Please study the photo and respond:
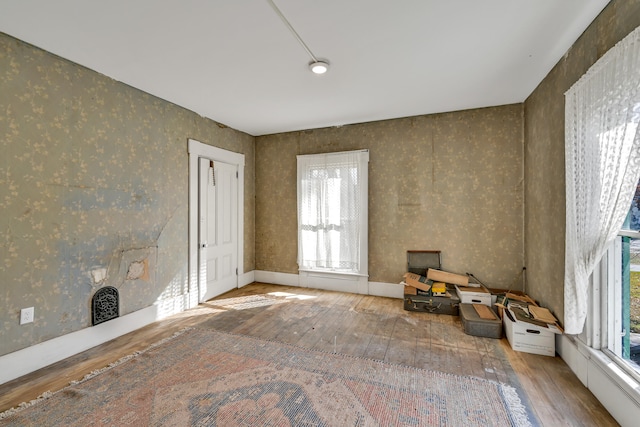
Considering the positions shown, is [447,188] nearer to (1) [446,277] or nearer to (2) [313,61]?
(1) [446,277]

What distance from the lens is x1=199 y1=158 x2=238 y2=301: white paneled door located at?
3783mm

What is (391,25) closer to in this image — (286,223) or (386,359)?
(386,359)

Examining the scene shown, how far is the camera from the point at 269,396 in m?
1.85

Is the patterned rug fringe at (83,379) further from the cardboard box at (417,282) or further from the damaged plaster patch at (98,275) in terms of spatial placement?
the cardboard box at (417,282)

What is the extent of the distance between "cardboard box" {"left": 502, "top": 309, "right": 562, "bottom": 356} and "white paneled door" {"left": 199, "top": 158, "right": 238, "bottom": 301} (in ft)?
A: 11.9

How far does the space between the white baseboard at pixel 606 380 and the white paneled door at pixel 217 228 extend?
3.96 m

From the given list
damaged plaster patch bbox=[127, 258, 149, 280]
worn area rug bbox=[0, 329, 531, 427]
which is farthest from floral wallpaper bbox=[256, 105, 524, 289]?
damaged plaster patch bbox=[127, 258, 149, 280]

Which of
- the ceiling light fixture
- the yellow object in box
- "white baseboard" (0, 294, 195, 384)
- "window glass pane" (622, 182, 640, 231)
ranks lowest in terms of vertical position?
"white baseboard" (0, 294, 195, 384)

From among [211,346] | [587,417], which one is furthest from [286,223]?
[587,417]

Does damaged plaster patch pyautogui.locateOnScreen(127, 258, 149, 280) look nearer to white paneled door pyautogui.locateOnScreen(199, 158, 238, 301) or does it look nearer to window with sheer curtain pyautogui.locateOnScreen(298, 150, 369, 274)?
white paneled door pyautogui.locateOnScreen(199, 158, 238, 301)

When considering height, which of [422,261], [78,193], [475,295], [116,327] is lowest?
[116,327]

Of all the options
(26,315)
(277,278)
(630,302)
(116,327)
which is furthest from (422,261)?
(26,315)

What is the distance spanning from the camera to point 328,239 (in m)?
4.23

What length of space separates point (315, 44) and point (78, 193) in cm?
244
